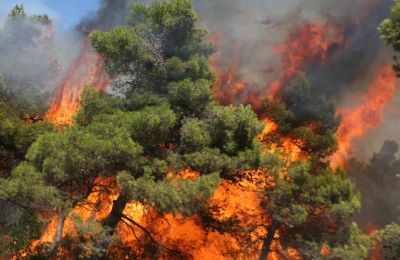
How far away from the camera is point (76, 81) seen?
2828 cm

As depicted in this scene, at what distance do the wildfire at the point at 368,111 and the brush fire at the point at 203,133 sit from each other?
9 cm

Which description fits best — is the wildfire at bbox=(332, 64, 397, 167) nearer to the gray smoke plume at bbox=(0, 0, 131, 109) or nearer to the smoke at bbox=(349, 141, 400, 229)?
the smoke at bbox=(349, 141, 400, 229)

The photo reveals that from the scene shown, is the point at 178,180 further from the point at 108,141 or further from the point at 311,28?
the point at 311,28

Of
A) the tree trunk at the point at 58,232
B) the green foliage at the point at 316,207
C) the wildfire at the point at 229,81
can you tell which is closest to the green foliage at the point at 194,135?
the green foliage at the point at 316,207

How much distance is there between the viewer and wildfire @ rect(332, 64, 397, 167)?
28.4m

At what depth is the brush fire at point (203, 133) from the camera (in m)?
14.0

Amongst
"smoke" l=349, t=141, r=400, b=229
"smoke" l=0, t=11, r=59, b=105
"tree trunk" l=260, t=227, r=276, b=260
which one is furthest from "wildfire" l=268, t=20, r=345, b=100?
"smoke" l=0, t=11, r=59, b=105

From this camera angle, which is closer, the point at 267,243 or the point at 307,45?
the point at 267,243

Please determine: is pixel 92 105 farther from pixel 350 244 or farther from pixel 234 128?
A: pixel 350 244

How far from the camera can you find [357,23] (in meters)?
29.8

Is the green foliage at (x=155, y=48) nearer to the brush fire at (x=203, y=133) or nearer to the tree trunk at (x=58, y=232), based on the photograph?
the brush fire at (x=203, y=133)

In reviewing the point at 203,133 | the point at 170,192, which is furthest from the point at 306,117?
the point at 170,192

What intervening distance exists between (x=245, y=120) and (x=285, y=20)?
16524 millimetres

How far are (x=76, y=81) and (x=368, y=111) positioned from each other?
1889cm
